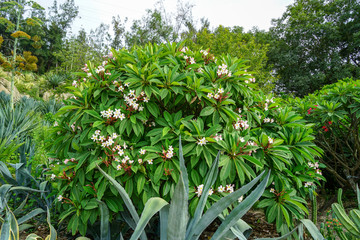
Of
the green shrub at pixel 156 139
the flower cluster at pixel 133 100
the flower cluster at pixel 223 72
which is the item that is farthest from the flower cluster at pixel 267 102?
the flower cluster at pixel 133 100

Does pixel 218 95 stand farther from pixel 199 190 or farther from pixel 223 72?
pixel 199 190

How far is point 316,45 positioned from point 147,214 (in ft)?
70.3

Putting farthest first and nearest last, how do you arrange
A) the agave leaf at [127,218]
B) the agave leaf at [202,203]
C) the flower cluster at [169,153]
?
the agave leaf at [127,218]
the flower cluster at [169,153]
the agave leaf at [202,203]

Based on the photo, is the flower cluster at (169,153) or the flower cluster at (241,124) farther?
the flower cluster at (241,124)

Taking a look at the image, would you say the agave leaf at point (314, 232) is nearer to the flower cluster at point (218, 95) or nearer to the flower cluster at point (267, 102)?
the flower cluster at point (267, 102)

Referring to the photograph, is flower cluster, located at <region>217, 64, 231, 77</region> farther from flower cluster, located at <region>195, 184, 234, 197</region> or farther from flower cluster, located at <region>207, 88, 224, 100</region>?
flower cluster, located at <region>195, 184, 234, 197</region>

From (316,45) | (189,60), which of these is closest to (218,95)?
(189,60)

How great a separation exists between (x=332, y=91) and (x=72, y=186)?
302 centimetres

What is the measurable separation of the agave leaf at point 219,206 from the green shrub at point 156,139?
0.22m

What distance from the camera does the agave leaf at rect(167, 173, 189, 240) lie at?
47.7 inches

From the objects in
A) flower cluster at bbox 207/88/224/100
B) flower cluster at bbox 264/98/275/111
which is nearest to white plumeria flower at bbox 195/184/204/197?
flower cluster at bbox 207/88/224/100

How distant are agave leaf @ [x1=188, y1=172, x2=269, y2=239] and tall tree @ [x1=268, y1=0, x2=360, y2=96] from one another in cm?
1831

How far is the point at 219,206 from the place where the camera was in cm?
128

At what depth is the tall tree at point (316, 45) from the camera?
1677cm
